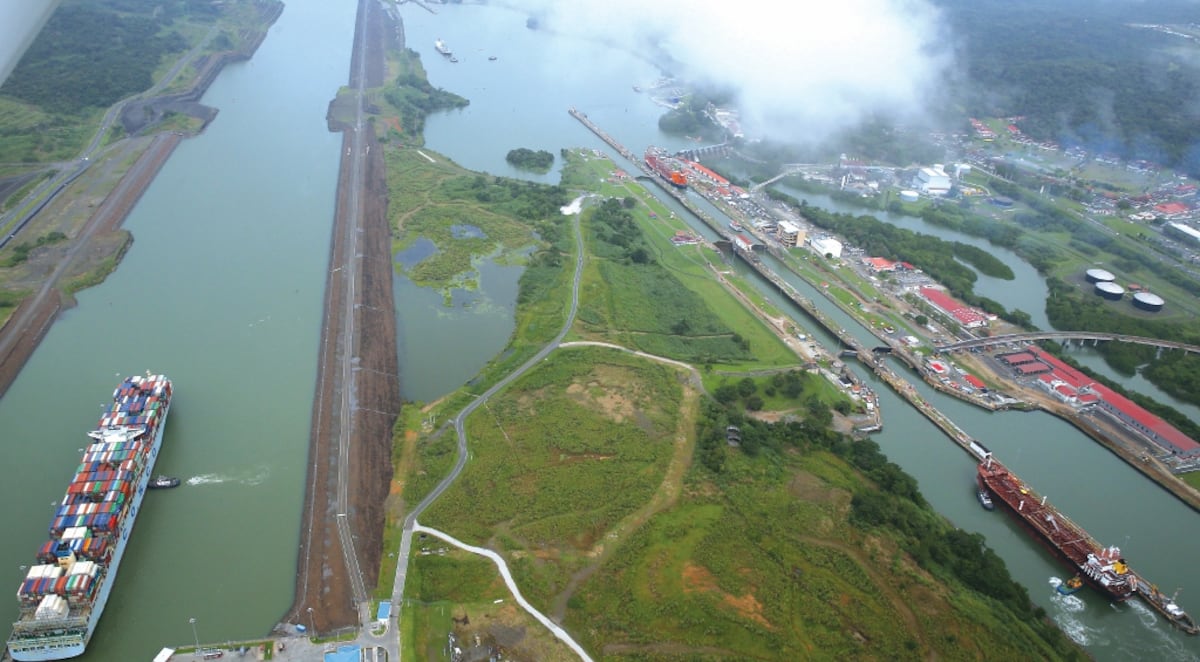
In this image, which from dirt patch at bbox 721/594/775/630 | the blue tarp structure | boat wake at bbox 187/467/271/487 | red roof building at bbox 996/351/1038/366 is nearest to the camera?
the blue tarp structure

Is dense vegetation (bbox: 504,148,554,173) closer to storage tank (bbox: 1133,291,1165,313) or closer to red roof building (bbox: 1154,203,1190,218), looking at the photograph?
storage tank (bbox: 1133,291,1165,313)

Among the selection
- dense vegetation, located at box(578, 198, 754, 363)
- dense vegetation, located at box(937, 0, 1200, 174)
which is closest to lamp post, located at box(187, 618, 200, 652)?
dense vegetation, located at box(578, 198, 754, 363)

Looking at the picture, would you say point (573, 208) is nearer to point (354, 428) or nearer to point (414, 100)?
point (354, 428)

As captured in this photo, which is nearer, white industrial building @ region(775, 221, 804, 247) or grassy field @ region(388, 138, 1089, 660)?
grassy field @ region(388, 138, 1089, 660)

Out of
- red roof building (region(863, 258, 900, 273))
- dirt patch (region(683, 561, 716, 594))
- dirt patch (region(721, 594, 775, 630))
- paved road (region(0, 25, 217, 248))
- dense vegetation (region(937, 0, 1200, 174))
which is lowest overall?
paved road (region(0, 25, 217, 248))

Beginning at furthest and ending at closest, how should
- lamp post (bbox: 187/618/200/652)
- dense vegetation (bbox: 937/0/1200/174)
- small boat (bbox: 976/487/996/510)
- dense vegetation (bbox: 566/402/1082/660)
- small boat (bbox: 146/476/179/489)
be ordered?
dense vegetation (bbox: 937/0/1200/174) < small boat (bbox: 976/487/996/510) < small boat (bbox: 146/476/179/489) < dense vegetation (bbox: 566/402/1082/660) < lamp post (bbox: 187/618/200/652)

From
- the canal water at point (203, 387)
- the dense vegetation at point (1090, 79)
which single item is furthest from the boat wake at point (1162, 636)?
the dense vegetation at point (1090, 79)
